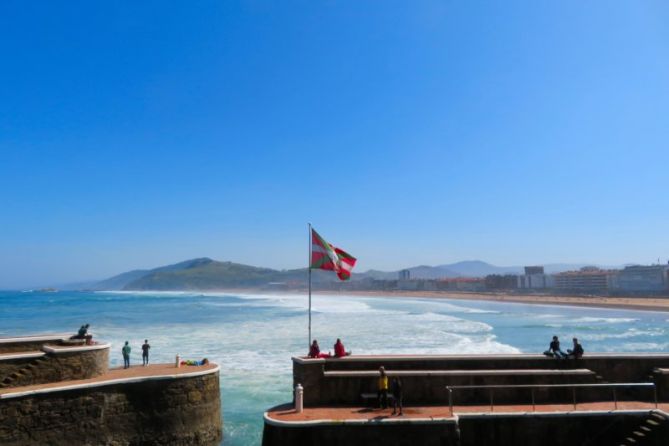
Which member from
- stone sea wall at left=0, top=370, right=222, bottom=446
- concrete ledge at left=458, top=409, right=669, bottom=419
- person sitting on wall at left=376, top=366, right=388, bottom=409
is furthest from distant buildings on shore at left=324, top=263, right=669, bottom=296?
stone sea wall at left=0, top=370, right=222, bottom=446

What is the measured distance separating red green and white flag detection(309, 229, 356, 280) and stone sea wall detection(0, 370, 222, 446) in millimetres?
4452

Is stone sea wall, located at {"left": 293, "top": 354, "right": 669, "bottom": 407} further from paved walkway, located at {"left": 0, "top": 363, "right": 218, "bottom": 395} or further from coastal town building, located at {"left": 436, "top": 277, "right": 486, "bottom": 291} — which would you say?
coastal town building, located at {"left": 436, "top": 277, "right": 486, "bottom": 291}

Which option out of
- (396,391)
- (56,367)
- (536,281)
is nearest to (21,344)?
(56,367)

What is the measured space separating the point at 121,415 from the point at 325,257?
681 centimetres

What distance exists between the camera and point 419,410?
11.1 meters

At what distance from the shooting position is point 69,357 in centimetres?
1426

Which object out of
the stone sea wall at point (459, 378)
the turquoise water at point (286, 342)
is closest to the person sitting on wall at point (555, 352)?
the stone sea wall at point (459, 378)

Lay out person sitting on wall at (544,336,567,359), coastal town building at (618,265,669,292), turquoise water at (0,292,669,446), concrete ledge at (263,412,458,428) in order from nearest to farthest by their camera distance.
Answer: concrete ledge at (263,412,458,428) → person sitting on wall at (544,336,567,359) → turquoise water at (0,292,669,446) → coastal town building at (618,265,669,292)

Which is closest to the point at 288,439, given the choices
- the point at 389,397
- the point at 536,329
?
the point at 389,397

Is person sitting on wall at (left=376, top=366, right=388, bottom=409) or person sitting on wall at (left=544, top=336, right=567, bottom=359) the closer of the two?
person sitting on wall at (left=376, top=366, right=388, bottom=409)

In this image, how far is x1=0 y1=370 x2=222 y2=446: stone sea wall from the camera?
39.7 feet

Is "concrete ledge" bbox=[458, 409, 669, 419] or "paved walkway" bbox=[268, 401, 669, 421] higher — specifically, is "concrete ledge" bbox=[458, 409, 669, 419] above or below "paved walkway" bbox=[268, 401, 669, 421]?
above

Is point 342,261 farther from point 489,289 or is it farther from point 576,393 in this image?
point 489,289

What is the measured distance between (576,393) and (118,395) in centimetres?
1138
